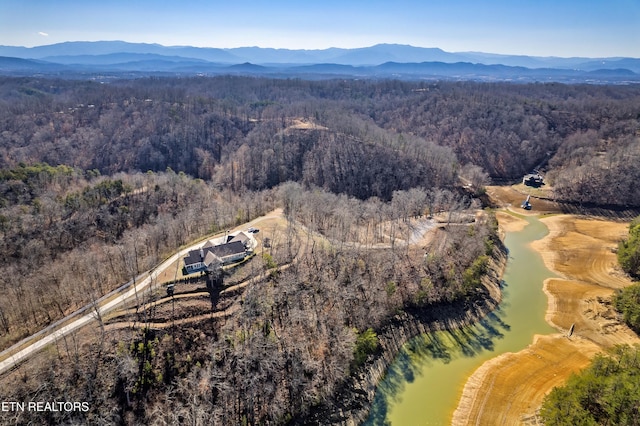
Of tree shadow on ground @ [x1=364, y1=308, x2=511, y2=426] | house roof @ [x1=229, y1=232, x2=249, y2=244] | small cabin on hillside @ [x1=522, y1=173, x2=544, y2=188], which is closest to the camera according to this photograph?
tree shadow on ground @ [x1=364, y1=308, x2=511, y2=426]

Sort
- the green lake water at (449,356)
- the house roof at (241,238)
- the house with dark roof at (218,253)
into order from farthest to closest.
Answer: the house roof at (241,238)
the house with dark roof at (218,253)
the green lake water at (449,356)

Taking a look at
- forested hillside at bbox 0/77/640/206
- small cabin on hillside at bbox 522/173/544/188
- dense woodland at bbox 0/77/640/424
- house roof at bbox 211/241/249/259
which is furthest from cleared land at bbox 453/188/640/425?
forested hillside at bbox 0/77/640/206

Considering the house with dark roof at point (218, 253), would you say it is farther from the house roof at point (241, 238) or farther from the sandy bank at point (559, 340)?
the sandy bank at point (559, 340)

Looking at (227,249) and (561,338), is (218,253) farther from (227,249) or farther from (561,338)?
(561,338)

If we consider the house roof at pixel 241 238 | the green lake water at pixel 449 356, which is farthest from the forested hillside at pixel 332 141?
the house roof at pixel 241 238

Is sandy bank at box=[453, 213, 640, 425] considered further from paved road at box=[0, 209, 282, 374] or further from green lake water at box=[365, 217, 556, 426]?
paved road at box=[0, 209, 282, 374]

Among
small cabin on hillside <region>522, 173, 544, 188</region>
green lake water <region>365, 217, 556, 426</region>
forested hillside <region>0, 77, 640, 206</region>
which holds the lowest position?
green lake water <region>365, 217, 556, 426</region>
